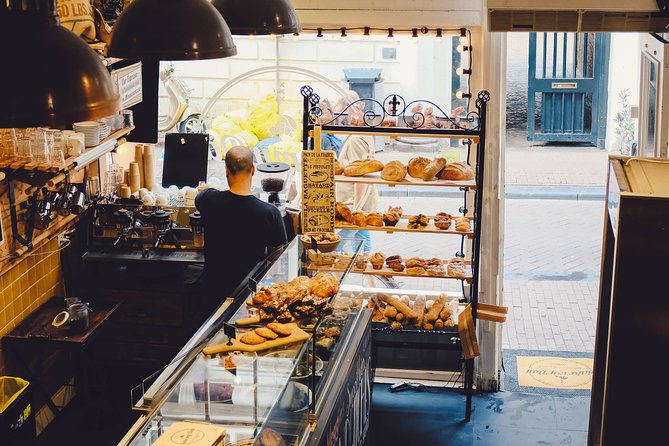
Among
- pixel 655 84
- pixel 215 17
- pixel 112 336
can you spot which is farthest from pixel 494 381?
pixel 215 17

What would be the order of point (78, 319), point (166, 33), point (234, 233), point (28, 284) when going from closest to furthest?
point (166, 33) < point (78, 319) < point (234, 233) < point (28, 284)

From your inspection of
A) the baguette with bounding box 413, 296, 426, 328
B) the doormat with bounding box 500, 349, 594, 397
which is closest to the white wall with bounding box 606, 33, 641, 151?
the doormat with bounding box 500, 349, 594, 397

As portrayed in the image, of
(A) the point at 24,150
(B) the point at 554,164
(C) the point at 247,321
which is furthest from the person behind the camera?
(B) the point at 554,164

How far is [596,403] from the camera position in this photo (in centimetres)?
398

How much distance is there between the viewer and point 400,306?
6191 millimetres

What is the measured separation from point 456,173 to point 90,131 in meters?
2.34

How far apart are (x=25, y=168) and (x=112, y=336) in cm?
182

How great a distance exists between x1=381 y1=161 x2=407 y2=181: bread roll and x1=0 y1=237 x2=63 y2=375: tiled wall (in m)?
2.25

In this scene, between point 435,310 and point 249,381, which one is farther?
point 435,310

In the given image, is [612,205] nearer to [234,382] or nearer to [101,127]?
[234,382]

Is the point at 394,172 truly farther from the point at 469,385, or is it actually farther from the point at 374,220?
the point at 469,385

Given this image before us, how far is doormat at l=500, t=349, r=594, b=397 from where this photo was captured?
646cm

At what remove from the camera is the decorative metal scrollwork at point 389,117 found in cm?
596

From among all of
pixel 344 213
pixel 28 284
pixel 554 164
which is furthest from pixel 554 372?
pixel 554 164
